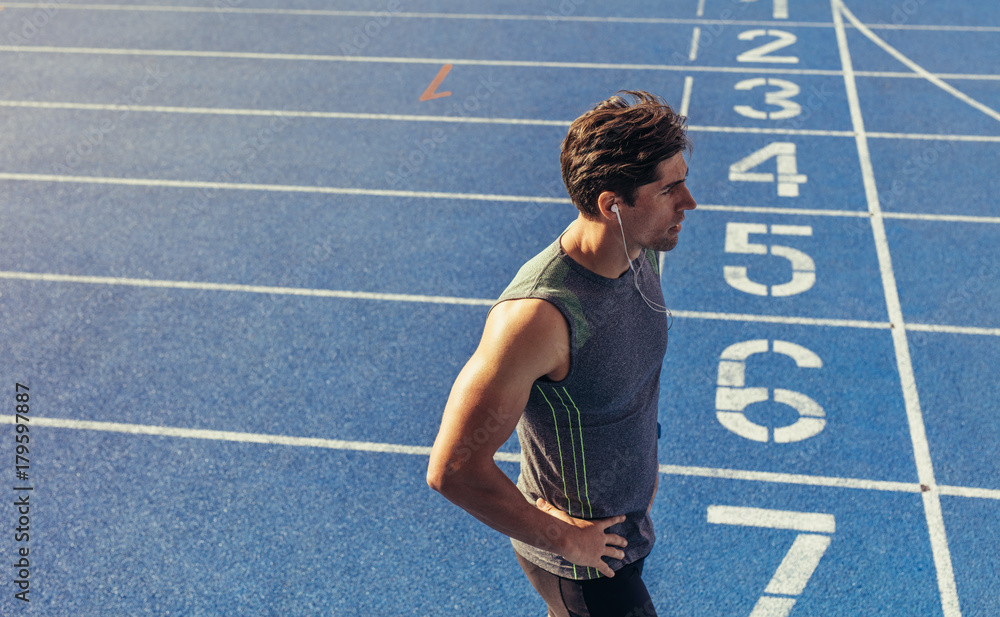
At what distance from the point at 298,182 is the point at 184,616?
176 inches

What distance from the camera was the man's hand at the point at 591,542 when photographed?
225 centimetres

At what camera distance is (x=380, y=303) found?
5828 millimetres

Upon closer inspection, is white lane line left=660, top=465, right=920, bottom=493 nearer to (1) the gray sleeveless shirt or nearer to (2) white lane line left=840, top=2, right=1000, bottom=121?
(1) the gray sleeveless shirt

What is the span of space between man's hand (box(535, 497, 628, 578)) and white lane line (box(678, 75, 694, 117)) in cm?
651

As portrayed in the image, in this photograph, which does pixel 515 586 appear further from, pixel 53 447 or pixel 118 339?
pixel 118 339

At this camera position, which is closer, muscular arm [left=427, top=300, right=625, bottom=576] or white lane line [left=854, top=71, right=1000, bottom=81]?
muscular arm [left=427, top=300, right=625, bottom=576]

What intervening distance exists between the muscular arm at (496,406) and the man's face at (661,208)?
0.36 meters

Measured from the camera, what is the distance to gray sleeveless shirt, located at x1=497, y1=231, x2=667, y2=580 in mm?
2086

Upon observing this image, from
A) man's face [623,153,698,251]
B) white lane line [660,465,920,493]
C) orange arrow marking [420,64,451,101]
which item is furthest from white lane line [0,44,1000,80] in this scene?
man's face [623,153,698,251]

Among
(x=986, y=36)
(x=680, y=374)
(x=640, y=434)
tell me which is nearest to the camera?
(x=640, y=434)

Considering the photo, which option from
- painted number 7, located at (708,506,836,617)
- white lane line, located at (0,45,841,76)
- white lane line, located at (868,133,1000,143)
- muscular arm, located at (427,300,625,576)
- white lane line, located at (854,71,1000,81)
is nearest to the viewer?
muscular arm, located at (427,300,625,576)

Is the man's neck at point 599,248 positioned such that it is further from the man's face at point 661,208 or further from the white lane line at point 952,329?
the white lane line at point 952,329

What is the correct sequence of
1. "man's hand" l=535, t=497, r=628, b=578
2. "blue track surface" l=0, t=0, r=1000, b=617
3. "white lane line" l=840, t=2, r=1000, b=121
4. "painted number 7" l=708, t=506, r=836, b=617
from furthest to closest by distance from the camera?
1. "white lane line" l=840, t=2, r=1000, b=121
2. "blue track surface" l=0, t=0, r=1000, b=617
3. "painted number 7" l=708, t=506, r=836, b=617
4. "man's hand" l=535, t=497, r=628, b=578

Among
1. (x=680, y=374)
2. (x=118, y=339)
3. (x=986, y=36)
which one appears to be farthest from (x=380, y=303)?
(x=986, y=36)
